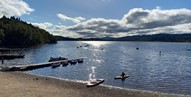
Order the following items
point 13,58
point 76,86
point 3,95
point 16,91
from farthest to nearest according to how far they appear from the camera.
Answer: point 13,58
point 76,86
point 16,91
point 3,95

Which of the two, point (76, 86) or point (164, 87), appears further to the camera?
point (164, 87)

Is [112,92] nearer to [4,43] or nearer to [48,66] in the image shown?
[48,66]

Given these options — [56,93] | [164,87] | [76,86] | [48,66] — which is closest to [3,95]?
[56,93]

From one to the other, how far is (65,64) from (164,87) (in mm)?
40639

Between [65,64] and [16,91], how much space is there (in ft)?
159

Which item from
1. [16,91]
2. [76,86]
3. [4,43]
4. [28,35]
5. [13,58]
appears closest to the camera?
[16,91]

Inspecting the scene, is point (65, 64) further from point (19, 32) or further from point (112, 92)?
point (19, 32)

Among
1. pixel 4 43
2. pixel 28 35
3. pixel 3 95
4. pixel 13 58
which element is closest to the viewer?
pixel 3 95

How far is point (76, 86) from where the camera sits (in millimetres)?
47656

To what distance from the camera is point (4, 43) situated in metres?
175

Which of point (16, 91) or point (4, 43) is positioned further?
point (4, 43)

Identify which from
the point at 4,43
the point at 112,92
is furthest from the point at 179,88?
the point at 4,43

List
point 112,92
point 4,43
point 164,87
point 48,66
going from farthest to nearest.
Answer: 1. point 4,43
2. point 48,66
3. point 164,87
4. point 112,92

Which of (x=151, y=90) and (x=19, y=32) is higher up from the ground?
(x=19, y=32)
